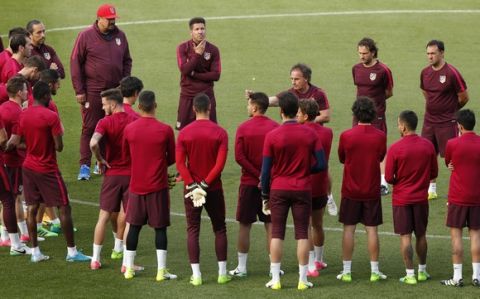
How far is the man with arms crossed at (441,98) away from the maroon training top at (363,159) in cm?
451

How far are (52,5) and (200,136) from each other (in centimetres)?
2048

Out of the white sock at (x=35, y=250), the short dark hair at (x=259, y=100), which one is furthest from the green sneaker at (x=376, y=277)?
the white sock at (x=35, y=250)

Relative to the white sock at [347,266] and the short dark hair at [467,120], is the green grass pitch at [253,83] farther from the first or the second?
the short dark hair at [467,120]

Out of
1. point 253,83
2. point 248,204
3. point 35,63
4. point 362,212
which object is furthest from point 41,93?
point 253,83

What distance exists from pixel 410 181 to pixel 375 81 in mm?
4921

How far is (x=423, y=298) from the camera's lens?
13.5 meters

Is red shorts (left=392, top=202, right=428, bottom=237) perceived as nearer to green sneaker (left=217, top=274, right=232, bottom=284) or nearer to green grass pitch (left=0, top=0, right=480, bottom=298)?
green grass pitch (left=0, top=0, right=480, bottom=298)

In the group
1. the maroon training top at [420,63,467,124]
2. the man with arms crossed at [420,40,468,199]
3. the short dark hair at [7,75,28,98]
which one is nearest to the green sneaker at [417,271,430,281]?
the man with arms crossed at [420,40,468,199]

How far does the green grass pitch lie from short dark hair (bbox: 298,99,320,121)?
77.7 inches

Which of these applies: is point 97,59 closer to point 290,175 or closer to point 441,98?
Answer: point 441,98

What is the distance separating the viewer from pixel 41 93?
14844 mm

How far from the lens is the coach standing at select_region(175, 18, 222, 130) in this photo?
19625 mm


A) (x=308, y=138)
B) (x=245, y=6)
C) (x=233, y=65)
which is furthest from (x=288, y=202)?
(x=245, y=6)

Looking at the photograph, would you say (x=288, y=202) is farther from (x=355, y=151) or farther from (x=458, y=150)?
(x=458, y=150)
